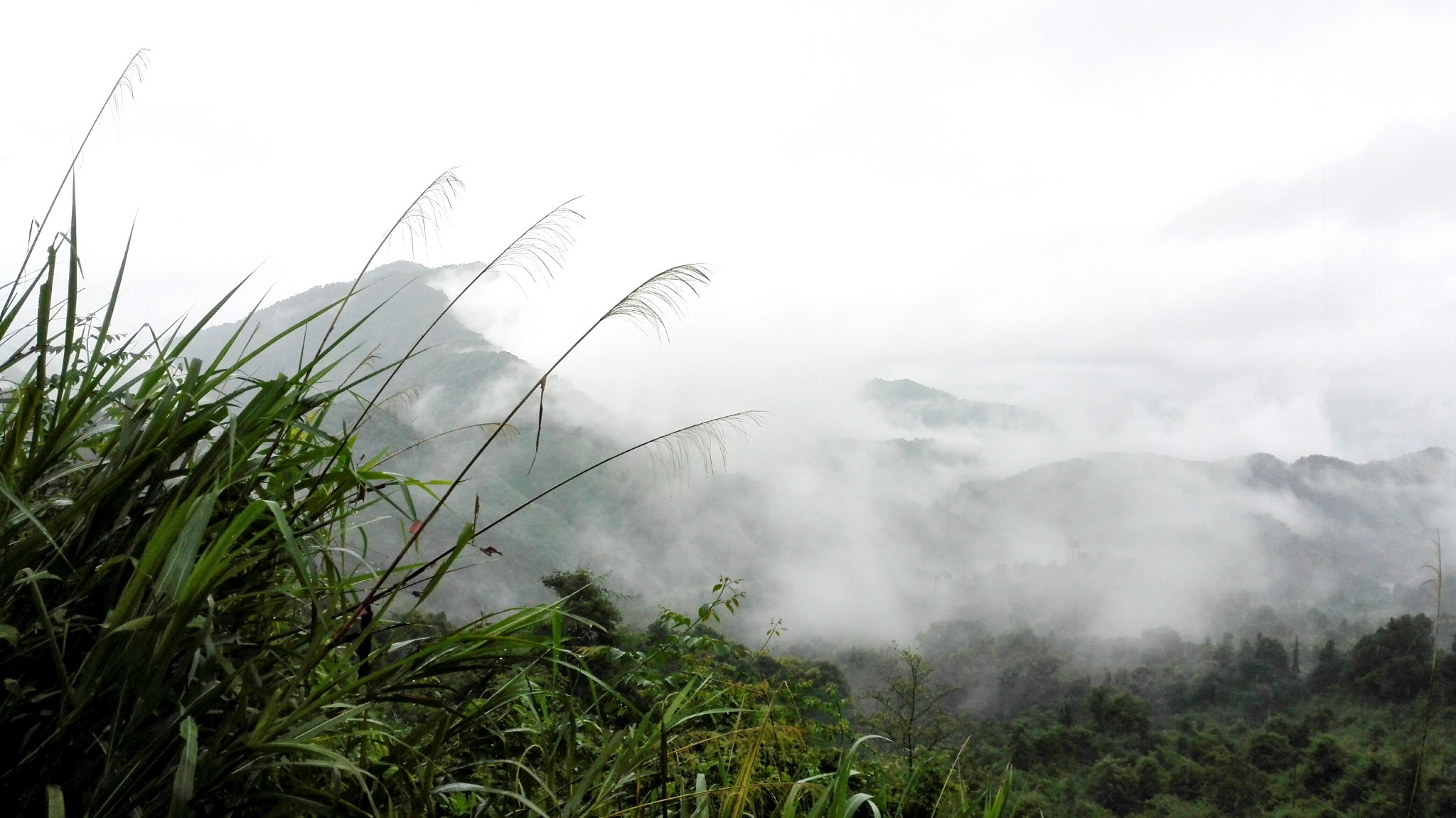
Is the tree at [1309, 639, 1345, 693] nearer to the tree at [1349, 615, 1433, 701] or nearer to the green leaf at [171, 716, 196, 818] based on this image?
the tree at [1349, 615, 1433, 701]

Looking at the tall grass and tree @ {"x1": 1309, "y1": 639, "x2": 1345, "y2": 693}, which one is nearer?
the tall grass

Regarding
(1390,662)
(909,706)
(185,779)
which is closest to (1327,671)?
(1390,662)

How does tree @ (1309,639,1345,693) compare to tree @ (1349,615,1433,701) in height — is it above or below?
below

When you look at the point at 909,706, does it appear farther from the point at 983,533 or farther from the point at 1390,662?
the point at 983,533

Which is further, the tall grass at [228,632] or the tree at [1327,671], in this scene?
the tree at [1327,671]

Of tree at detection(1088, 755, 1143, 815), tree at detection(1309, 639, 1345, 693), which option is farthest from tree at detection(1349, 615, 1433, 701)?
tree at detection(1088, 755, 1143, 815)

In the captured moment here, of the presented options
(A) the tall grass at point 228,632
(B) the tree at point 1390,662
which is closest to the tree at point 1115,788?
(B) the tree at point 1390,662

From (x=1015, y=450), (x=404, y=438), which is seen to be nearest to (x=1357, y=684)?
(x=404, y=438)

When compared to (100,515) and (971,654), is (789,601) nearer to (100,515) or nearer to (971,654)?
(971,654)

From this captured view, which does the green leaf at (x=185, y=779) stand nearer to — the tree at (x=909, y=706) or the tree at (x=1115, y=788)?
the tree at (x=909, y=706)

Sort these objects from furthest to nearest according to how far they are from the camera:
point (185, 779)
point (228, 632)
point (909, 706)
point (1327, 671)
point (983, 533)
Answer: point (983, 533) < point (1327, 671) < point (909, 706) < point (228, 632) < point (185, 779)

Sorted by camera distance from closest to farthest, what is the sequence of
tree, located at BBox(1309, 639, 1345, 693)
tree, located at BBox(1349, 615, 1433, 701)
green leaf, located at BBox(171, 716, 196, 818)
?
1. green leaf, located at BBox(171, 716, 196, 818)
2. tree, located at BBox(1349, 615, 1433, 701)
3. tree, located at BBox(1309, 639, 1345, 693)

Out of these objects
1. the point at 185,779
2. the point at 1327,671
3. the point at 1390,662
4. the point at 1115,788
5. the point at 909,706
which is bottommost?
the point at 1115,788

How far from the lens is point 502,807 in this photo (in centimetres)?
135
